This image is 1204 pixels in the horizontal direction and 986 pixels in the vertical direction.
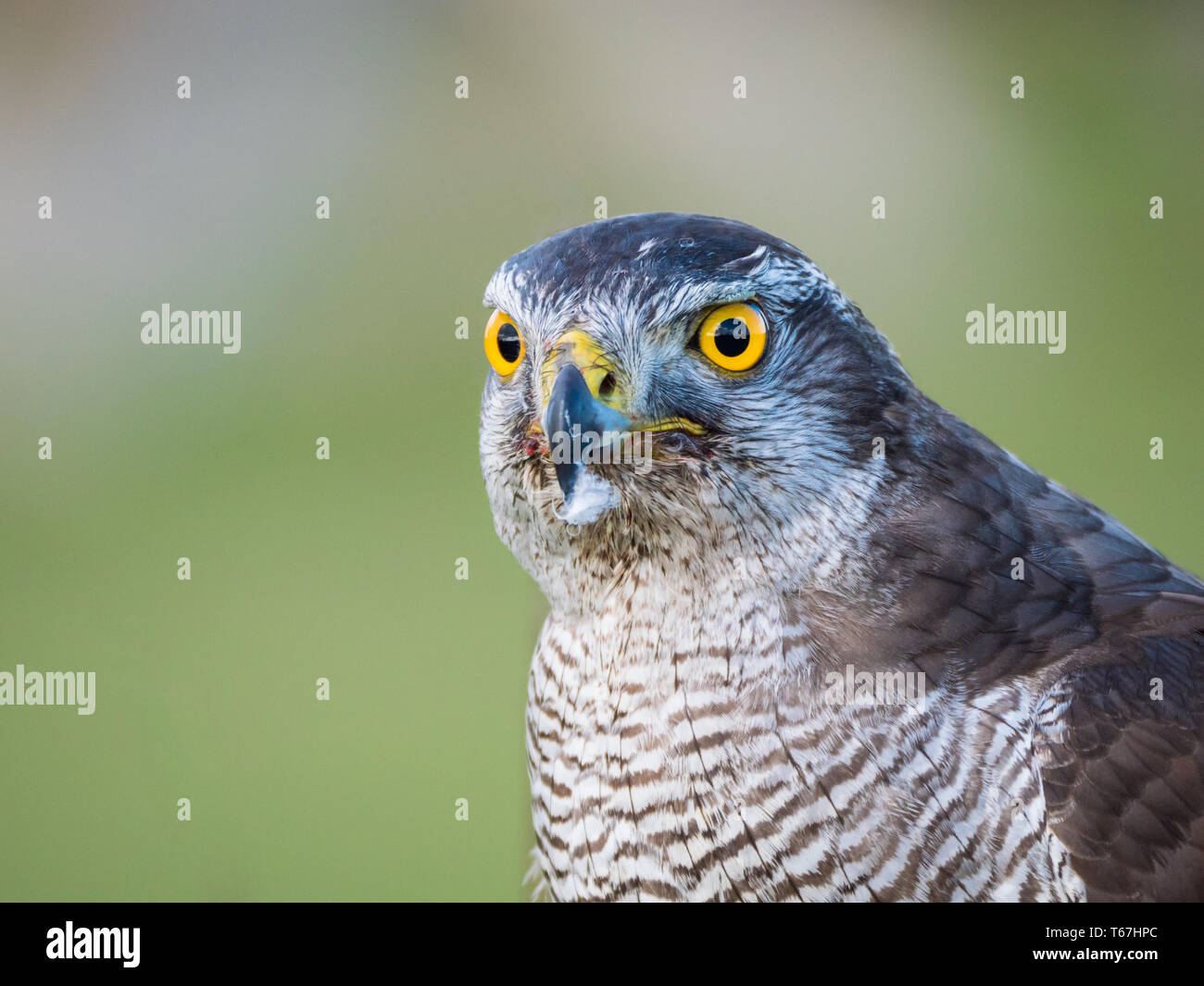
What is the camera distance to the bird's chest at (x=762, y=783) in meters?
1.44

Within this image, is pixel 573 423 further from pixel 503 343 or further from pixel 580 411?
pixel 503 343

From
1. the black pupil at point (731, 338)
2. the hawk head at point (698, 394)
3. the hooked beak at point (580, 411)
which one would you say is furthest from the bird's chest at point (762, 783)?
the black pupil at point (731, 338)

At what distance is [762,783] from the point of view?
1.49m

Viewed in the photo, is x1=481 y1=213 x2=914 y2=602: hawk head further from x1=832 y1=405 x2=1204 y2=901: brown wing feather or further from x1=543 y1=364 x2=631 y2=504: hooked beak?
x1=832 y1=405 x2=1204 y2=901: brown wing feather

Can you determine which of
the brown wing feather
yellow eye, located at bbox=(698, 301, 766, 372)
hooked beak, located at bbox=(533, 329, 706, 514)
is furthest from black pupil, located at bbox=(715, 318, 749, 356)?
the brown wing feather

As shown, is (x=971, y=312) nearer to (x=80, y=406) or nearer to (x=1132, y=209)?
(x=1132, y=209)

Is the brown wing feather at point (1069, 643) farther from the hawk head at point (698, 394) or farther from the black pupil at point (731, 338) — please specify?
the black pupil at point (731, 338)

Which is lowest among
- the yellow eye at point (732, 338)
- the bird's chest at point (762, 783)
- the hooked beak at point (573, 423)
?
the bird's chest at point (762, 783)

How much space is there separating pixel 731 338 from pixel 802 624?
0.41 m

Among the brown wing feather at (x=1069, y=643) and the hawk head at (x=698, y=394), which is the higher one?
the hawk head at (x=698, y=394)

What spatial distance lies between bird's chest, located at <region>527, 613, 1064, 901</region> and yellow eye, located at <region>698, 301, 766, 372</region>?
1.19 feet

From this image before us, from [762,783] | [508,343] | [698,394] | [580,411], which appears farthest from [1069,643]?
[508,343]

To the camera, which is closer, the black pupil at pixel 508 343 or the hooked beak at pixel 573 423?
the hooked beak at pixel 573 423

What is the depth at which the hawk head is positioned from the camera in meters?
1.49
